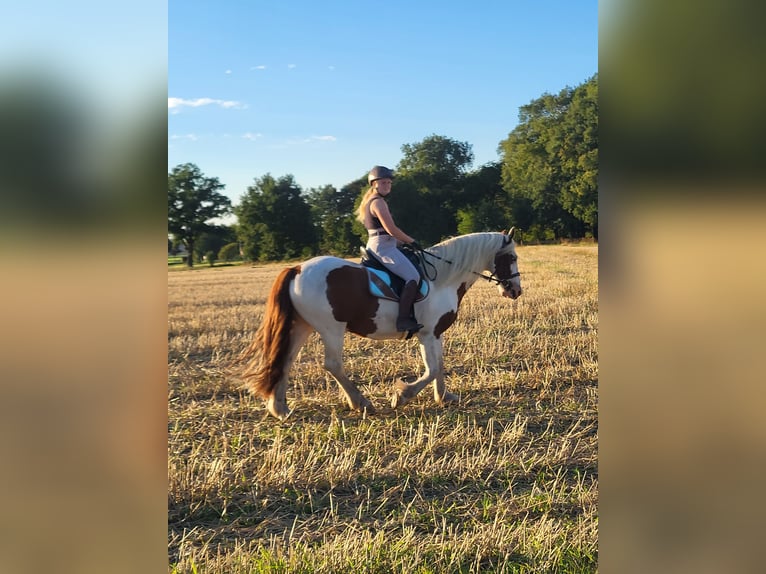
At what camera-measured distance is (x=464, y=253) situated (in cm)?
603

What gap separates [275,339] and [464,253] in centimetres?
231

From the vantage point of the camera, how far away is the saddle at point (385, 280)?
545 cm

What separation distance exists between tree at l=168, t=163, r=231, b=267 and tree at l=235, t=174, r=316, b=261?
3.24 m

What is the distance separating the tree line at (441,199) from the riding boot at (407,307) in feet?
91.0

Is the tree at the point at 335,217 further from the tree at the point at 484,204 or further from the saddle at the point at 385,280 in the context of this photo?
the saddle at the point at 385,280

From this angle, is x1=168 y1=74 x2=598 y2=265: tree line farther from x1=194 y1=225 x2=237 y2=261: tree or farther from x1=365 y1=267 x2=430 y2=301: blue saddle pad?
x1=365 y1=267 x2=430 y2=301: blue saddle pad

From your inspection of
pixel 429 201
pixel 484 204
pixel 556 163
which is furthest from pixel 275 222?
pixel 556 163

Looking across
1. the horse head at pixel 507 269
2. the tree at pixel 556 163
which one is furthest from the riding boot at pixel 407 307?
the tree at pixel 556 163

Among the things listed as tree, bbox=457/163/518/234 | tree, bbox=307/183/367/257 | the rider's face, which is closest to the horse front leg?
the rider's face
